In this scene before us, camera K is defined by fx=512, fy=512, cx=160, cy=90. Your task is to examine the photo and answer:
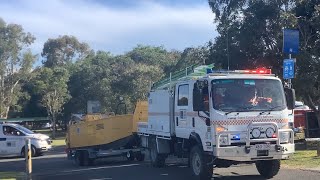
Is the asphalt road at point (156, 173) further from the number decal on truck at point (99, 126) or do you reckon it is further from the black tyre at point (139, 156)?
the number decal on truck at point (99, 126)

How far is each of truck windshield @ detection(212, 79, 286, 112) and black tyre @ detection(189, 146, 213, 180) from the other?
54.6 inches

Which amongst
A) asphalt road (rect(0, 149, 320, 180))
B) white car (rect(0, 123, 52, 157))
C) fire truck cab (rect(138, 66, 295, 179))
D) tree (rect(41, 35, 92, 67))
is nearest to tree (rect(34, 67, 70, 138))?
tree (rect(41, 35, 92, 67))

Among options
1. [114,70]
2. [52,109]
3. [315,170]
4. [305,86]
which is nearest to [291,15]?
[305,86]

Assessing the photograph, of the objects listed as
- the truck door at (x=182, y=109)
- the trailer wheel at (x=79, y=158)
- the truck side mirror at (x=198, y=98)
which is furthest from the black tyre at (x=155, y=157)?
the truck side mirror at (x=198, y=98)

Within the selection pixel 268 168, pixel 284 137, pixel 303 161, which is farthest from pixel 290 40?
pixel 284 137

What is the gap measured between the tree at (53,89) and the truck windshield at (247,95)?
4855 cm

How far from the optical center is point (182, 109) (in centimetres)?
1434

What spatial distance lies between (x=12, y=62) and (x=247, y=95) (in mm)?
56783

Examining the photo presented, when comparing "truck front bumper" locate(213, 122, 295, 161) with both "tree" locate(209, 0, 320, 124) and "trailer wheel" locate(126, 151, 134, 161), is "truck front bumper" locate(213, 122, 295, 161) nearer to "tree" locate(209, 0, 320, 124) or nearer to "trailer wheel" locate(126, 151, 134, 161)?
"trailer wheel" locate(126, 151, 134, 161)

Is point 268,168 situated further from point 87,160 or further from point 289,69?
point 87,160

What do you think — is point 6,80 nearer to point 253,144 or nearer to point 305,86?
point 305,86

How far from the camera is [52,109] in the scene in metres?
60.7

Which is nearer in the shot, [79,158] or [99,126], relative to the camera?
[99,126]

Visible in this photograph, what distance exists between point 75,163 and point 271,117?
1177 cm
